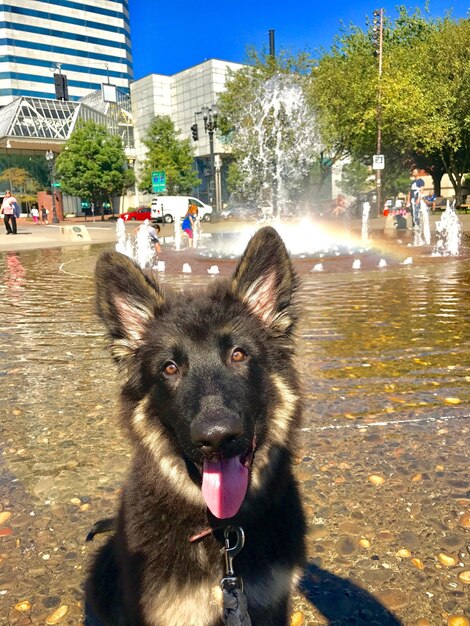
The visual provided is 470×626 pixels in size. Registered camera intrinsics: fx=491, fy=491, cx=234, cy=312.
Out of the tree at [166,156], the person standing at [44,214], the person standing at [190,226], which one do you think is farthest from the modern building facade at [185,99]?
the person standing at [190,226]

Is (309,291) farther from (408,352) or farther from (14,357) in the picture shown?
(14,357)

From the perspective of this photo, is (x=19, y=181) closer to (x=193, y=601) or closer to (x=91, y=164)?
(x=91, y=164)

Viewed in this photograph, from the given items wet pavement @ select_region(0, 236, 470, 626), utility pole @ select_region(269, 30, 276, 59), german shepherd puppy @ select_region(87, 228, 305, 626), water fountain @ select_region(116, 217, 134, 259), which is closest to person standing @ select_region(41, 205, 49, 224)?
utility pole @ select_region(269, 30, 276, 59)

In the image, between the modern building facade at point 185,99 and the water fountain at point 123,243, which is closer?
the water fountain at point 123,243

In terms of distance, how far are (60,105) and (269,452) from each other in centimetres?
9946

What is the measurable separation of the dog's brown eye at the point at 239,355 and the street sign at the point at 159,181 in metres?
66.6

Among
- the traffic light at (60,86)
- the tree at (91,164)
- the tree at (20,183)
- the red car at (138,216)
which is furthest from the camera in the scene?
the traffic light at (60,86)

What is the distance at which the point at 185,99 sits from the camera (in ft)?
321

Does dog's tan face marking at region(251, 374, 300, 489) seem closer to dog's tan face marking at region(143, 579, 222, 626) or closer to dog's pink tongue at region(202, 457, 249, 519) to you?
dog's pink tongue at region(202, 457, 249, 519)

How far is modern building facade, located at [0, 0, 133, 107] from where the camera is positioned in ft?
373

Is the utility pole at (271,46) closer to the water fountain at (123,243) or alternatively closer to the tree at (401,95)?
the tree at (401,95)

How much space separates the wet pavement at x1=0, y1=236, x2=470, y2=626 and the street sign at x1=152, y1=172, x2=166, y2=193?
59751 mm

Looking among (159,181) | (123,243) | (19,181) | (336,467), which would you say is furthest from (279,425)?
(19,181)

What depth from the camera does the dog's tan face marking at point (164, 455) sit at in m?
2.79
